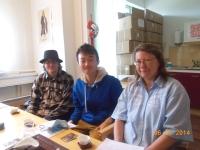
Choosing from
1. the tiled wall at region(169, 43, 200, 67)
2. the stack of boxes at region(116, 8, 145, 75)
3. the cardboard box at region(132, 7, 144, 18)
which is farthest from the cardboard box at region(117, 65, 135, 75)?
the tiled wall at region(169, 43, 200, 67)

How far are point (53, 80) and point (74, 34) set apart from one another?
101cm

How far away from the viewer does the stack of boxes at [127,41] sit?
10.7 ft

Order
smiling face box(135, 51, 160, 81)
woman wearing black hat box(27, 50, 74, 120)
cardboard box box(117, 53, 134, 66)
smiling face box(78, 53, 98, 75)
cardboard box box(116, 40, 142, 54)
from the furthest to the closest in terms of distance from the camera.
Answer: cardboard box box(117, 53, 134, 66) < cardboard box box(116, 40, 142, 54) < woman wearing black hat box(27, 50, 74, 120) < smiling face box(78, 53, 98, 75) < smiling face box(135, 51, 160, 81)

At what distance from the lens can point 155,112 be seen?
3.58 feet

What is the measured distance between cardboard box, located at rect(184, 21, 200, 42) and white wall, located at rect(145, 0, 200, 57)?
0.11m

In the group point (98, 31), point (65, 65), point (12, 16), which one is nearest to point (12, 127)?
point (65, 65)

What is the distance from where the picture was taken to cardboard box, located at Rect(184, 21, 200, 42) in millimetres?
3742

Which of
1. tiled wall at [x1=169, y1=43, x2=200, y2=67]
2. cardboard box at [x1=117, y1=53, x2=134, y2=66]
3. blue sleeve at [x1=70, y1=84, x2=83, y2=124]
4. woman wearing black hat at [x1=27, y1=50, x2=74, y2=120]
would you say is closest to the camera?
blue sleeve at [x1=70, y1=84, x2=83, y2=124]

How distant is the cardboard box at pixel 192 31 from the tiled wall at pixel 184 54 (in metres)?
0.15

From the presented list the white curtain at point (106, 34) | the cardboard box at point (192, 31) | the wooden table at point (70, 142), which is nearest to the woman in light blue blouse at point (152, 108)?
the wooden table at point (70, 142)

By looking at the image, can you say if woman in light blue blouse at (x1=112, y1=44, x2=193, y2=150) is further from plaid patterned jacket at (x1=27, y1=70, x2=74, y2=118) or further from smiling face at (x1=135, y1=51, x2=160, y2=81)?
plaid patterned jacket at (x1=27, y1=70, x2=74, y2=118)

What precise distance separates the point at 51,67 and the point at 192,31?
3.11 metres

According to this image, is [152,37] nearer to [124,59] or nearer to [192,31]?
[192,31]

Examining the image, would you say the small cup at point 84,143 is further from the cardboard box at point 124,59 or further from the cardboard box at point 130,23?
the cardboard box at point 130,23
